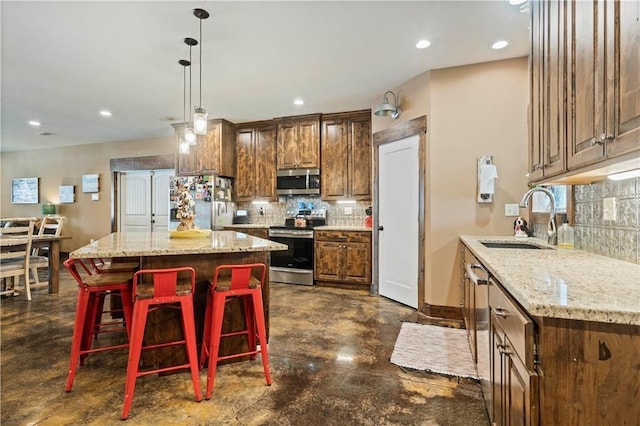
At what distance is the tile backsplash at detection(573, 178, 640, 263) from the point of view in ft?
4.92

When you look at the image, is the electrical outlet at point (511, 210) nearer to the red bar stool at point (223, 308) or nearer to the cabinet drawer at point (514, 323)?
the cabinet drawer at point (514, 323)

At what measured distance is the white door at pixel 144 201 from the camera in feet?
20.9

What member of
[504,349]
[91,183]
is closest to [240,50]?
[504,349]

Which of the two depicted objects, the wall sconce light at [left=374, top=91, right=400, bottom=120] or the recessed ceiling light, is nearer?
the recessed ceiling light

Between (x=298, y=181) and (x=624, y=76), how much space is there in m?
4.24

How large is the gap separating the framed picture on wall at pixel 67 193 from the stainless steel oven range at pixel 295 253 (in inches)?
208

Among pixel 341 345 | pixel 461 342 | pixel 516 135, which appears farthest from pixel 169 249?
pixel 516 135

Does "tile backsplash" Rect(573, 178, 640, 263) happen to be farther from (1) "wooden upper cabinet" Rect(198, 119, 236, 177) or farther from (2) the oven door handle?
(1) "wooden upper cabinet" Rect(198, 119, 236, 177)

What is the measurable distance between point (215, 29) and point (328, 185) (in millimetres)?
2706

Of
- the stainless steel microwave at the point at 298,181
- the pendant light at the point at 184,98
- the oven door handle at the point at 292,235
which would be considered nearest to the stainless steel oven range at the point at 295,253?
the oven door handle at the point at 292,235

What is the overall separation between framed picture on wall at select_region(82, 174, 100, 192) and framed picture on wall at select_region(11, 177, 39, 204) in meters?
1.56

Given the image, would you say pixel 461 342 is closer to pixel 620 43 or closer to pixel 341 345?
pixel 341 345

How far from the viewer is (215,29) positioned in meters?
2.66

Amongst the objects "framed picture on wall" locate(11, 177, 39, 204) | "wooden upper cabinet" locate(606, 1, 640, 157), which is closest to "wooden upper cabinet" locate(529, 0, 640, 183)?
"wooden upper cabinet" locate(606, 1, 640, 157)
